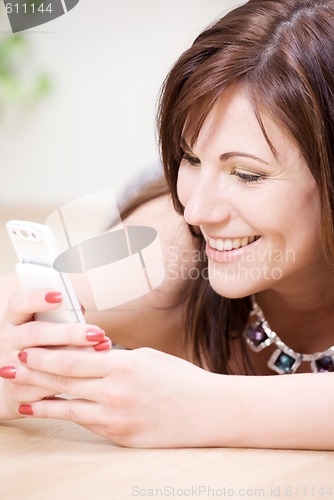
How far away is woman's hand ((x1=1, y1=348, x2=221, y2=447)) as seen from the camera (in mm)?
963

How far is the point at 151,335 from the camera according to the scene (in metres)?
1.52

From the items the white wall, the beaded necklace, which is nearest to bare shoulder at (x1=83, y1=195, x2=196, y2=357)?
the beaded necklace

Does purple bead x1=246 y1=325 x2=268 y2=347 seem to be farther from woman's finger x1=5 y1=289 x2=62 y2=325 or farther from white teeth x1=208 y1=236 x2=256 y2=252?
woman's finger x1=5 y1=289 x2=62 y2=325

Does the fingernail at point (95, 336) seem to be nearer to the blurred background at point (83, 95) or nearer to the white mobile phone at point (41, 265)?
the white mobile phone at point (41, 265)

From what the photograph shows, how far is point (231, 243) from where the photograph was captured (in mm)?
1226

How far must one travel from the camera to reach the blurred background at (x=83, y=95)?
12.9 feet

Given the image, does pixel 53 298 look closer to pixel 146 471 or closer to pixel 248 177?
pixel 146 471

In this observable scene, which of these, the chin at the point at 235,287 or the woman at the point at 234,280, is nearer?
the woman at the point at 234,280

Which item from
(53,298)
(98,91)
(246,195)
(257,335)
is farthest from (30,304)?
(98,91)

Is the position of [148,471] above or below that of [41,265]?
below

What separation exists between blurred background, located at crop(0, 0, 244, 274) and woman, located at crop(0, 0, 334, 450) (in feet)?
7.69

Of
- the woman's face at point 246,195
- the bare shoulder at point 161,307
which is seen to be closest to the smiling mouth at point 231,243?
the woman's face at point 246,195

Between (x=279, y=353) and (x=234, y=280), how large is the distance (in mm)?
258

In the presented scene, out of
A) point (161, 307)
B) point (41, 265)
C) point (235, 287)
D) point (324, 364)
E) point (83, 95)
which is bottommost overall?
point (83, 95)
